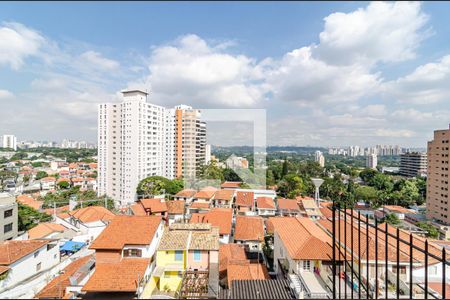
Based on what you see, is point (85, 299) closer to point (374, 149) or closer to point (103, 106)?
point (103, 106)

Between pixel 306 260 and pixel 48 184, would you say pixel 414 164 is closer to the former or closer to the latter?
pixel 306 260

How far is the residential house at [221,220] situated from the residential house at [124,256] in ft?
16.1

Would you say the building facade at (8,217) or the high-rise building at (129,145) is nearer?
the building facade at (8,217)

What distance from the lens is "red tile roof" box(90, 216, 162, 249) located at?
7328mm

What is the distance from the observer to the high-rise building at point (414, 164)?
54.0 meters

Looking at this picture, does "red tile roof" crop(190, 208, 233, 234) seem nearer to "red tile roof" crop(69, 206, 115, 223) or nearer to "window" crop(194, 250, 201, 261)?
"window" crop(194, 250, 201, 261)

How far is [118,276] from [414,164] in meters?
70.0

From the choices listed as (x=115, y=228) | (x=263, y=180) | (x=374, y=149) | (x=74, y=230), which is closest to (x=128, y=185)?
(x=74, y=230)

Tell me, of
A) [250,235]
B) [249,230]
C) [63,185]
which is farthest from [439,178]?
[63,185]

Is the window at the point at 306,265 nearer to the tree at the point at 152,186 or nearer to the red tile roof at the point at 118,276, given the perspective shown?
the red tile roof at the point at 118,276

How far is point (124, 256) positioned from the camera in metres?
7.53

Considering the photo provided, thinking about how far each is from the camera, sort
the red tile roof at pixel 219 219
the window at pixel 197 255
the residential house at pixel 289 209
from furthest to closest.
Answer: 1. the residential house at pixel 289 209
2. the red tile roof at pixel 219 219
3. the window at pixel 197 255

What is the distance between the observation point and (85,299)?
6.11m

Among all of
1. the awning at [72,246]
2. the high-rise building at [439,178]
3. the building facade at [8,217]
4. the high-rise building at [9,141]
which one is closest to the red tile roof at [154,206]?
the awning at [72,246]
